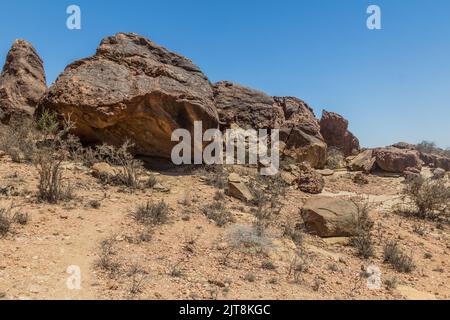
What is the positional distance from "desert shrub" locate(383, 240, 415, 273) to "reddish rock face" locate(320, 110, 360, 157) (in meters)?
10.6

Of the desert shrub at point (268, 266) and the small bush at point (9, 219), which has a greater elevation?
the small bush at point (9, 219)

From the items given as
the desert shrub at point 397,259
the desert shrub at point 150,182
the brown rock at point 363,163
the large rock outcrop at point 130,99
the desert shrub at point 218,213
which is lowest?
the desert shrub at point 397,259

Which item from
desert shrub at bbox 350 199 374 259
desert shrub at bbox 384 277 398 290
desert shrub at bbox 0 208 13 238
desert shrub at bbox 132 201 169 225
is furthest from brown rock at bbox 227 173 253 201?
desert shrub at bbox 0 208 13 238

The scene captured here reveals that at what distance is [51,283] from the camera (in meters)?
3.41

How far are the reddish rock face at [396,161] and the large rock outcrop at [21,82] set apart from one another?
11.8 metres

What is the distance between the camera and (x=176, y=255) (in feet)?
14.7

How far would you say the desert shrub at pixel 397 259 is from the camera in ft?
16.1

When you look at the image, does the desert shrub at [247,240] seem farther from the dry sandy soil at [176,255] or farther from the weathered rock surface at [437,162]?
the weathered rock surface at [437,162]

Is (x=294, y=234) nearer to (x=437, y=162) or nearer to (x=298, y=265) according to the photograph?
(x=298, y=265)

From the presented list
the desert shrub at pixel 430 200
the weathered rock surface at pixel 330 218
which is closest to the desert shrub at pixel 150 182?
the weathered rock surface at pixel 330 218

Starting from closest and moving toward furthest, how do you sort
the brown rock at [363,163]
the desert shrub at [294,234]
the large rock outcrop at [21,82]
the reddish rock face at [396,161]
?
the desert shrub at [294,234]
the large rock outcrop at [21,82]
the reddish rock face at [396,161]
the brown rock at [363,163]

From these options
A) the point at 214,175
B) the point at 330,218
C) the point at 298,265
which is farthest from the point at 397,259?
the point at 214,175

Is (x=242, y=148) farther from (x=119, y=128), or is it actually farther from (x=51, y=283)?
(x=51, y=283)
